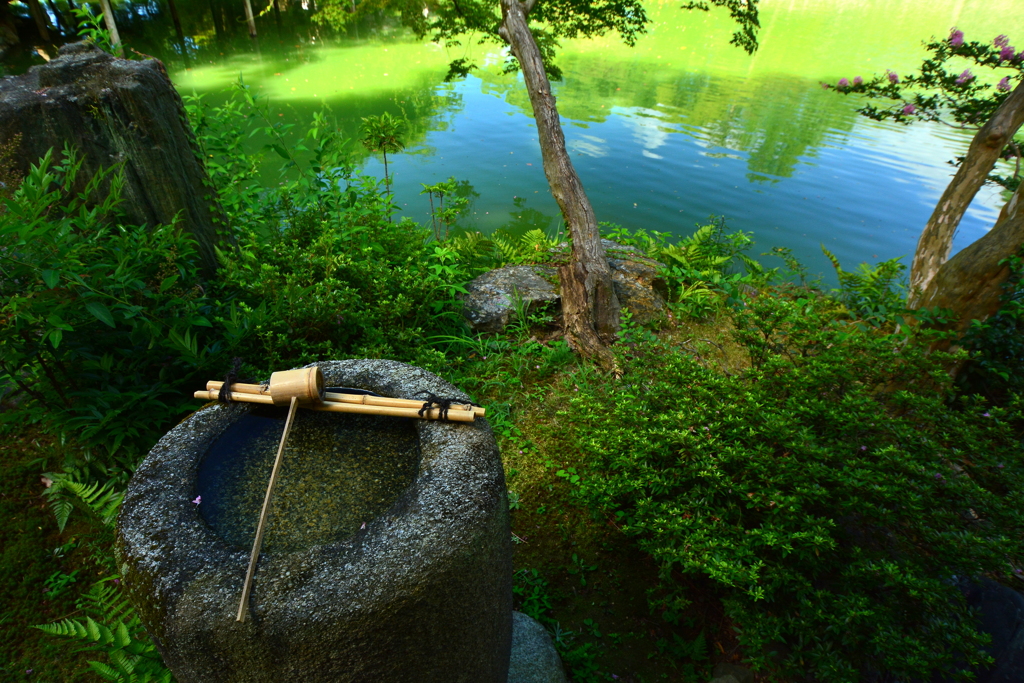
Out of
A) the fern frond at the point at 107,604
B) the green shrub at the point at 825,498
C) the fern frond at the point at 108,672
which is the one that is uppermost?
the green shrub at the point at 825,498

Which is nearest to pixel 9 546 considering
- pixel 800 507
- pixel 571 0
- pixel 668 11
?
pixel 800 507

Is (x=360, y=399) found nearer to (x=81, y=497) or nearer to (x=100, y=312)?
(x=100, y=312)

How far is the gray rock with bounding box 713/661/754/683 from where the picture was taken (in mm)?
2152

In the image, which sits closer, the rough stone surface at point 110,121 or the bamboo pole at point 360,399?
the bamboo pole at point 360,399

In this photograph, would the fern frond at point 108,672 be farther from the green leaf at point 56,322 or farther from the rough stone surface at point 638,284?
the rough stone surface at point 638,284

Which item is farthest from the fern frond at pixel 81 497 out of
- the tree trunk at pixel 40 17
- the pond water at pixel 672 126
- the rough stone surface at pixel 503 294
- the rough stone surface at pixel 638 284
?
the tree trunk at pixel 40 17

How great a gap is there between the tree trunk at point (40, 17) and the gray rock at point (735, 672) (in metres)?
20.9

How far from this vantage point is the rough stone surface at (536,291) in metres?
4.46

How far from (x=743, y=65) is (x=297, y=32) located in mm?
17827

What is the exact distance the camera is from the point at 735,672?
218 centimetres

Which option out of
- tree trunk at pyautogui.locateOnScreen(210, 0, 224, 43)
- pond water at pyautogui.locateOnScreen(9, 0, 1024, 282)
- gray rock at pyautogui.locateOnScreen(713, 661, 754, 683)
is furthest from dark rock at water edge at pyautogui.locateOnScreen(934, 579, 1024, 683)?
tree trunk at pyautogui.locateOnScreen(210, 0, 224, 43)

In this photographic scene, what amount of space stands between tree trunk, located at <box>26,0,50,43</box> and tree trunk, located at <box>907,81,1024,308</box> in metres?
20.8

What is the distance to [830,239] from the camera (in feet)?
26.1

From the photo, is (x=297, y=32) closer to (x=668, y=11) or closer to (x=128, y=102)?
(x=668, y=11)
